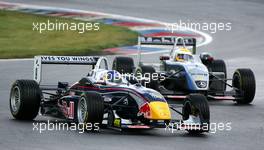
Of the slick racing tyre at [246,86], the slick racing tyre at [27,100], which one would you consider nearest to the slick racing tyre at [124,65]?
the slick racing tyre at [246,86]

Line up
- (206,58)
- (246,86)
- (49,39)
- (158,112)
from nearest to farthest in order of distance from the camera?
1. (158,112)
2. (246,86)
3. (206,58)
4. (49,39)

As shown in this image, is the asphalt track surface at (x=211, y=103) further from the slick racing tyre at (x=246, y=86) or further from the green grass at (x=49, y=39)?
the green grass at (x=49, y=39)

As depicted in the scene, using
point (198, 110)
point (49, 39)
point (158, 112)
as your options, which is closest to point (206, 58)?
point (198, 110)

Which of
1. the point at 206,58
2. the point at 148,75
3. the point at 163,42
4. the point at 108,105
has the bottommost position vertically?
the point at 108,105

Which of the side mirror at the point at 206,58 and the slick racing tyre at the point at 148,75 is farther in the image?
the side mirror at the point at 206,58

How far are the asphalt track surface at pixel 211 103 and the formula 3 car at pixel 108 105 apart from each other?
22cm

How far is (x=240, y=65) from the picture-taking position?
31.9 metres

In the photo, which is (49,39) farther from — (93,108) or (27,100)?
(93,108)

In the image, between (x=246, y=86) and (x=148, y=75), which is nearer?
(x=246, y=86)

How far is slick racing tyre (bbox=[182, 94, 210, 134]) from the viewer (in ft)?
59.2

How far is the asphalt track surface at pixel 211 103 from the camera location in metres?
16.7

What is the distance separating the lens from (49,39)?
119 feet

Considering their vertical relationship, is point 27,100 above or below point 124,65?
below

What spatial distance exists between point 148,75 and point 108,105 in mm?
6187
